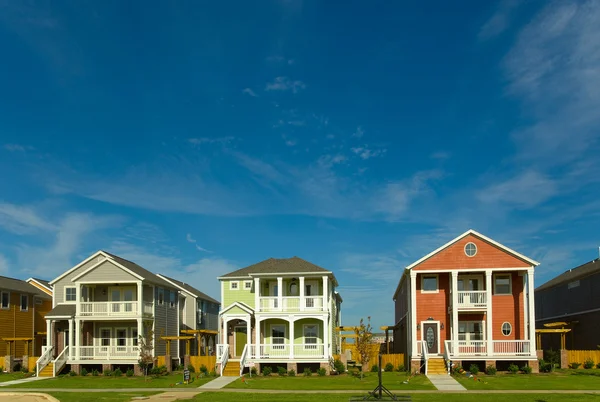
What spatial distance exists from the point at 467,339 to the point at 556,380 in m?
6.36

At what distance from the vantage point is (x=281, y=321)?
4006 centimetres

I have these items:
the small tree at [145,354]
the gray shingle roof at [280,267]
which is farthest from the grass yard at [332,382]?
the gray shingle roof at [280,267]

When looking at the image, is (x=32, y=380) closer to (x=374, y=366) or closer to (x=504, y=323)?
(x=374, y=366)

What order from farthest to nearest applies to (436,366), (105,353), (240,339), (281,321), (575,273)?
(575,273), (240,339), (281,321), (105,353), (436,366)

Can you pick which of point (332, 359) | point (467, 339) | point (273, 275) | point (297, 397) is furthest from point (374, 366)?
point (297, 397)

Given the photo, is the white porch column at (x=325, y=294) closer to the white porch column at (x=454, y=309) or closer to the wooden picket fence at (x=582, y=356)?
the white porch column at (x=454, y=309)

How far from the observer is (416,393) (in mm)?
26062

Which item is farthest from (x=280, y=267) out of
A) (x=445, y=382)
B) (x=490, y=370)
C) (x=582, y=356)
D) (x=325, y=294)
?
(x=582, y=356)

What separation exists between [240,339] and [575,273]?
84.9 ft

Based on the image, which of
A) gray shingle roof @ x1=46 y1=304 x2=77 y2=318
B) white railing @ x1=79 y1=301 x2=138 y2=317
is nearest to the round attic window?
white railing @ x1=79 y1=301 x2=138 y2=317

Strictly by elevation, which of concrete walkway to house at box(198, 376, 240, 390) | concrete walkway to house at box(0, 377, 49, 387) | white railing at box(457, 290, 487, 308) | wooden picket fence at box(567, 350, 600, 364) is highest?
white railing at box(457, 290, 487, 308)

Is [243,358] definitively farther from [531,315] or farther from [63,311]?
[531,315]

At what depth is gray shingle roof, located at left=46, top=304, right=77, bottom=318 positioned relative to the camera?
40531mm

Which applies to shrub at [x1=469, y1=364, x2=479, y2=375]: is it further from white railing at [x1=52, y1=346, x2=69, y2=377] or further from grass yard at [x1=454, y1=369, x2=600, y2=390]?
white railing at [x1=52, y1=346, x2=69, y2=377]
